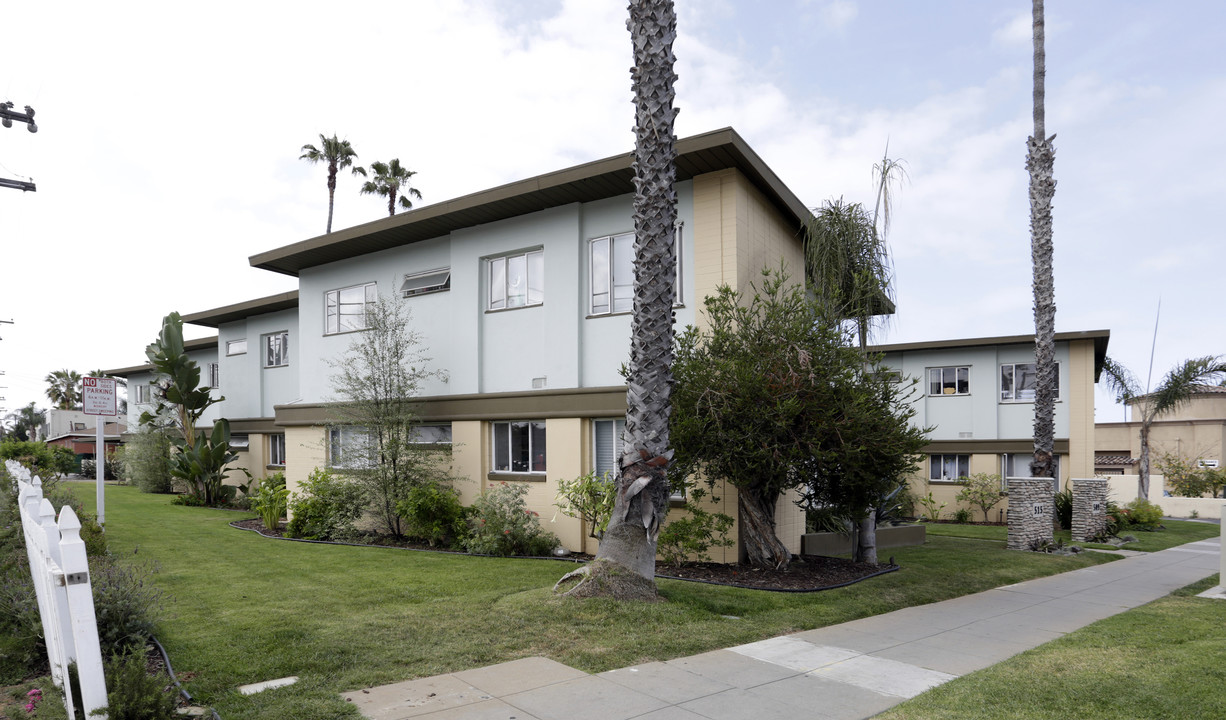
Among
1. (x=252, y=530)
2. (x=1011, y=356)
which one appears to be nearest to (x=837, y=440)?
(x=252, y=530)

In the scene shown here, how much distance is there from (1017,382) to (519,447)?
18840 millimetres

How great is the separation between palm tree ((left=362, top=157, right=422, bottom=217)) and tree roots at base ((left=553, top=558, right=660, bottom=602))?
3124cm

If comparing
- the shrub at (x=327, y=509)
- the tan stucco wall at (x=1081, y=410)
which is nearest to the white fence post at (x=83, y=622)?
the shrub at (x=327, y=509)

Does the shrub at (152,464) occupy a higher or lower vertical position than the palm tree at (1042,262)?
lower

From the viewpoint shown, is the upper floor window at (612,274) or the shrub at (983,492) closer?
the upper floor window at (612,274)

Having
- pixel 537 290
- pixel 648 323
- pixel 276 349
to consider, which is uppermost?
pixel 537 290

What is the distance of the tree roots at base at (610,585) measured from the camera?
895 cm

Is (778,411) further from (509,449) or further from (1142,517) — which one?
(1142,517)

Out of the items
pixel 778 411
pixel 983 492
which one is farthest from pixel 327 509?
pixel 983 492

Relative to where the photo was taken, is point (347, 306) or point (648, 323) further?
point (347, 306)

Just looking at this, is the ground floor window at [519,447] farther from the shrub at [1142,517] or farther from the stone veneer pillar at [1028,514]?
the shrub at [1142,517]

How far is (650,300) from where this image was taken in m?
Answer: 9.80

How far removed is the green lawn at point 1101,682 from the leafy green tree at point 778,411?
363 cm

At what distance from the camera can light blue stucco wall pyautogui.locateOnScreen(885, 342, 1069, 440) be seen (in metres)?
25.3
